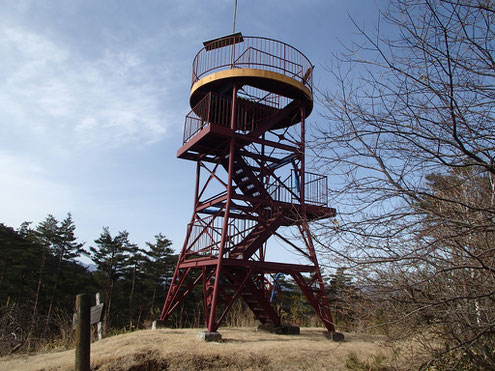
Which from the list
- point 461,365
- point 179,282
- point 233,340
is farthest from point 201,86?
point 461,365

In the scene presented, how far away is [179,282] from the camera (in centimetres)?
1388

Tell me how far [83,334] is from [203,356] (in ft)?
14.1

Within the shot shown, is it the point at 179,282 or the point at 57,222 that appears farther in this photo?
the point at 57,222

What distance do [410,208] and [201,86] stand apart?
10518mm

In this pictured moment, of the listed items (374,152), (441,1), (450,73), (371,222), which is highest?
(441,1)

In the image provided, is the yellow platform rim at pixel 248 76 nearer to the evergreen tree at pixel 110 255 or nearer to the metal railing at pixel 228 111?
the metal railing at pixel 228 111

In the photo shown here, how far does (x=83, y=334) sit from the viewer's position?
17.3 feet

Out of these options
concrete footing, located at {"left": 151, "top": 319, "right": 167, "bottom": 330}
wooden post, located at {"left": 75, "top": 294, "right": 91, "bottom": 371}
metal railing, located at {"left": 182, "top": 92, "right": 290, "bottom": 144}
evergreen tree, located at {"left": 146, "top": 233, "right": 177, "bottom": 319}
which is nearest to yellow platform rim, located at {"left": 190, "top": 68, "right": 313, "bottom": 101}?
metal railing, located at {"left": 182, "top": 92, "right": 290, "bottom": 144}

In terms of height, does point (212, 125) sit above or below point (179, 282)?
above

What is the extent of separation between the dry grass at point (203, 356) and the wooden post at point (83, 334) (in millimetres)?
3471

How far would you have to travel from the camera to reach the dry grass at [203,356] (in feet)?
28.1

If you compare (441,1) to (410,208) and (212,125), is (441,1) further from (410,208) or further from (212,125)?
(212,125)

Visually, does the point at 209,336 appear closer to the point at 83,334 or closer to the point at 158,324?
the point at 158,324

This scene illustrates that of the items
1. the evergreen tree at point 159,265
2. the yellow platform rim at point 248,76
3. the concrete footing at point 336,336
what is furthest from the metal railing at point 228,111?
the evergreen tree at point 159,265
